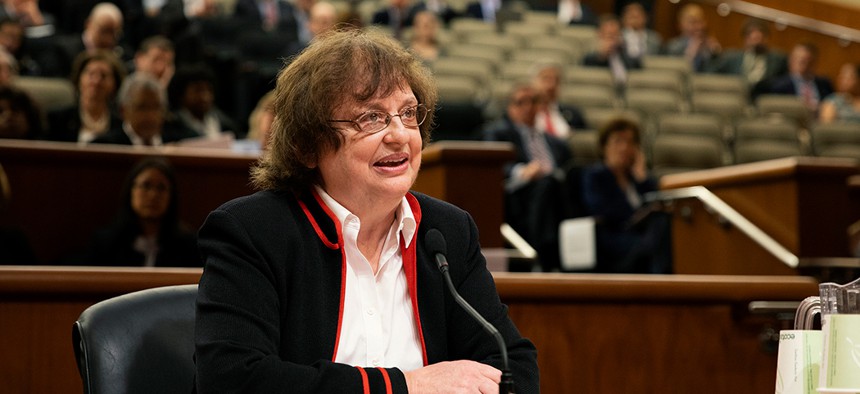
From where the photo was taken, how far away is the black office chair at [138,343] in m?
1.41

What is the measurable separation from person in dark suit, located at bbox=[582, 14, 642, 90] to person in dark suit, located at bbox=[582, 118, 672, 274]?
2.78 metres

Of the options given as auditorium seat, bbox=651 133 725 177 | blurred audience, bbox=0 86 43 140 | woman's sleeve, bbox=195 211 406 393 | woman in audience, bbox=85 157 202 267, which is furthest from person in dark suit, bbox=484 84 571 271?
woman's sleeve, bbox=195 211 406 393

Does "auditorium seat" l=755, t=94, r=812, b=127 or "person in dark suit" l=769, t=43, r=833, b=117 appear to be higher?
"person in dark suit" l=769, t=43, r=833, b=117

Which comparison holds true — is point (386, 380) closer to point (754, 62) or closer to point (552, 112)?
point (552, 112)

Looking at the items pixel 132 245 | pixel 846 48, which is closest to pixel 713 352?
pixel 132 245

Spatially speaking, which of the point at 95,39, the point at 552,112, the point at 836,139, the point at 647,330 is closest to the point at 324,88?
the point at 647,330

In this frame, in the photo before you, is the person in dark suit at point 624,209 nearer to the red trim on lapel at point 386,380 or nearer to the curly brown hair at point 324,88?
the curly brown hair at point 324,88

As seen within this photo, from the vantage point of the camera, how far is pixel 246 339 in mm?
1344

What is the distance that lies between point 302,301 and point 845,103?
287 inches

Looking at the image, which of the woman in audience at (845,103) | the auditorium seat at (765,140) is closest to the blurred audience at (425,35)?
the auditorium seat at (765,140)

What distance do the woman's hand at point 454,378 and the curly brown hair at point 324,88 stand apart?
0.32 meters

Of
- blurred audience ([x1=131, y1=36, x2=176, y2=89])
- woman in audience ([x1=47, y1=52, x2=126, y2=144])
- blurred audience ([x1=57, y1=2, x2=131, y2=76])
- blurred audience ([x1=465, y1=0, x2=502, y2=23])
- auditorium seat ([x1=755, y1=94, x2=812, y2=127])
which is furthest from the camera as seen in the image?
blurred audience ([x1=465, y1=0, x2=502, y2=23])

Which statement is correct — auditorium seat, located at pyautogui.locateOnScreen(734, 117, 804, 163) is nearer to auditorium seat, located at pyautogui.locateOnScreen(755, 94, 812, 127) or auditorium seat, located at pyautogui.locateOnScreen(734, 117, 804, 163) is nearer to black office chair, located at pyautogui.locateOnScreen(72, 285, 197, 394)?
auditorium seat, located at pyautogui.locateOnScreen(755, 94, 812, 127)

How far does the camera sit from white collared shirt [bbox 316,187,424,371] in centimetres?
147
